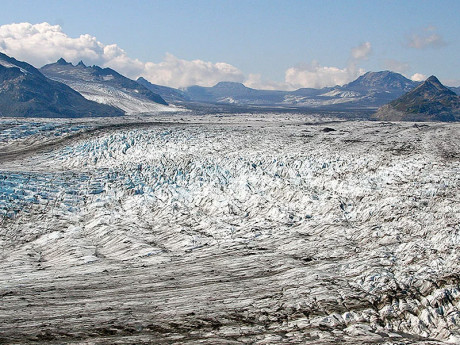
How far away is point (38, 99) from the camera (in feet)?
395

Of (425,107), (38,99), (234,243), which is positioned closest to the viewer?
(234,243)

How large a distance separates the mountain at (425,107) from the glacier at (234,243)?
104 meters

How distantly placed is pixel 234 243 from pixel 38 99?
121662mm

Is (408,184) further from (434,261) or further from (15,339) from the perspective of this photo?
(15,339)

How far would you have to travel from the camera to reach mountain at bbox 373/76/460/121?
124319mm

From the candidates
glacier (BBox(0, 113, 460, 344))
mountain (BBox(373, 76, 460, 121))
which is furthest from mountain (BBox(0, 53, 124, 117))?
mountain (BBox(373, 76, 460, 121))

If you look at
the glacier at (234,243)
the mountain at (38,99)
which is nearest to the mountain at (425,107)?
the mountain at (38,99)

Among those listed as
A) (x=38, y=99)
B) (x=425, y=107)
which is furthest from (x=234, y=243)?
(x=425, y=107)

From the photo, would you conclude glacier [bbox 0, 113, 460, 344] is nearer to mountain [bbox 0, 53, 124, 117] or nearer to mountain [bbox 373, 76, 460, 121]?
mountain [bbox 0, 53, 124, 117]

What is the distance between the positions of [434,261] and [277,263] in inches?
210

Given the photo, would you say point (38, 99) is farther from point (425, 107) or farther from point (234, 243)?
point (425, 107)

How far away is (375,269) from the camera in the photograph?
12977 mm

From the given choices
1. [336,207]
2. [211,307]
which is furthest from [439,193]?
[211,307]

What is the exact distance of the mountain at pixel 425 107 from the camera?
408 ft
